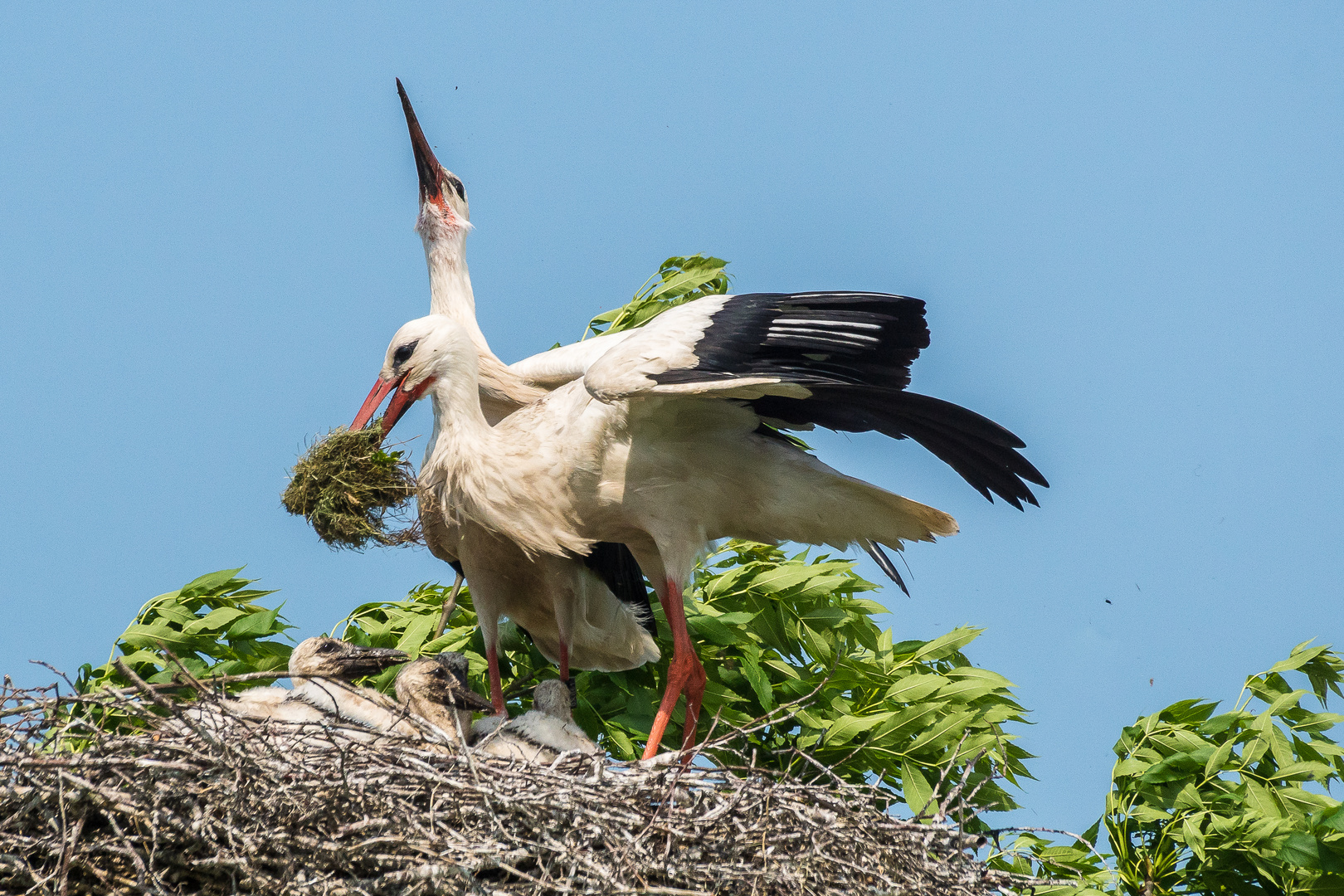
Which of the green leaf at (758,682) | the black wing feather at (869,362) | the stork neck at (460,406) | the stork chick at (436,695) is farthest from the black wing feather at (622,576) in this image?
the black wing feather at (869,362)

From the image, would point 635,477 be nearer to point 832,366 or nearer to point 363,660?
point 832,366

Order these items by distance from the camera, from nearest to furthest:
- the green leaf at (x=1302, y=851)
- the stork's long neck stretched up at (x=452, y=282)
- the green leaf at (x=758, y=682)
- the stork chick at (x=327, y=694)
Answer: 1. the stork chick at (x=327, y=694)
2. the green leaf at (x=1302, y=851)
3. the green leaf at (x=758, y=682)
4. the stork's long neck stretched up at (x=452, y=282)

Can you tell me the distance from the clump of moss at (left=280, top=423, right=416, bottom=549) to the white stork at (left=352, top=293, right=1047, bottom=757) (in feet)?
0.38

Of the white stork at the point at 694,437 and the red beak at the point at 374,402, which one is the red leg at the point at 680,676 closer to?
the white stork at the point at 694,437

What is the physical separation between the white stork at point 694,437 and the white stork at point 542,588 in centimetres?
23

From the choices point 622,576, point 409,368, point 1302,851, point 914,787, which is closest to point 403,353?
point 409,368

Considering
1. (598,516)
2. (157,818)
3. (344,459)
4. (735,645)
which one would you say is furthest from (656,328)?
(157,818)

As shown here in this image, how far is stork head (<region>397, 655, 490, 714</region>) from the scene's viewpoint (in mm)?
3803

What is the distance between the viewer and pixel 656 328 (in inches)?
160

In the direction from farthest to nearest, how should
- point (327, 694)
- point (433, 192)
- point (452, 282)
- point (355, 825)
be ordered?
point (433, 192), point (452, 282), point (327, 694), point (355, 825)

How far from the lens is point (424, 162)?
5.80 m

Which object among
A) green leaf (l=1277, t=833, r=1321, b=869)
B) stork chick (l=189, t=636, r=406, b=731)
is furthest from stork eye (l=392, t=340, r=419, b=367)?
green leaf (l=1277, t=833, r=1321, b=869)

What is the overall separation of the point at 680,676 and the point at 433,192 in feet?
8.25

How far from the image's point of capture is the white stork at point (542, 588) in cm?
446
